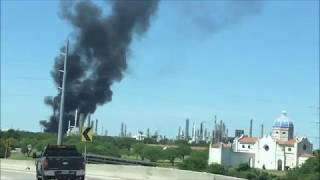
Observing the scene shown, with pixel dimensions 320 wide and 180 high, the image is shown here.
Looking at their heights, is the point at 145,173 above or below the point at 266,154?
above

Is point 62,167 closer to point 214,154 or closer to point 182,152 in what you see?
point 182,152

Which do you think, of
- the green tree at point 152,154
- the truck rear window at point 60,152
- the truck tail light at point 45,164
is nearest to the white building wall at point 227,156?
the green tree at point 152,154

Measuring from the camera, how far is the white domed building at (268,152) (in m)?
138

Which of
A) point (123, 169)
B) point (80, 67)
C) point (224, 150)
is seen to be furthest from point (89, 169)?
point (224, 150)

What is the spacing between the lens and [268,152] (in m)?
143

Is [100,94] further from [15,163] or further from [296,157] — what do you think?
[296,157]

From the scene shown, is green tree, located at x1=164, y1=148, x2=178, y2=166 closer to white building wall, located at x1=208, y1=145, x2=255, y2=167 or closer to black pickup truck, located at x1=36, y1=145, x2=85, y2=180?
white building wall, located at x1=208, y1=145, x2=255, y2=167

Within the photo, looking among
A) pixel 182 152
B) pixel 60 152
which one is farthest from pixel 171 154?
pixel 60 152

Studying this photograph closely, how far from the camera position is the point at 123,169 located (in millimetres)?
34875

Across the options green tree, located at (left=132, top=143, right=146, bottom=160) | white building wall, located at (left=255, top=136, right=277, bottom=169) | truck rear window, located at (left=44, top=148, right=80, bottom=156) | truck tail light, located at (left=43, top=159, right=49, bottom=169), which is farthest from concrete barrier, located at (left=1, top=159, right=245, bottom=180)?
white building wall, located at (left=255, top=136, right=277, bottom=169)

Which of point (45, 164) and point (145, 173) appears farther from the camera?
point (145, 173)

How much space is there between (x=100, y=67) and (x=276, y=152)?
6377 centimetres

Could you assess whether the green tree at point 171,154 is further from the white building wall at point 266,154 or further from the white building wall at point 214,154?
the white building wall at point 266,154

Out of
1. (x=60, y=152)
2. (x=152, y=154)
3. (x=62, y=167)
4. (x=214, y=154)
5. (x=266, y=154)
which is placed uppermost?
(x=60, y=152)
